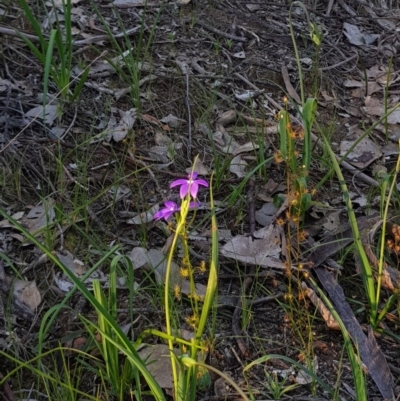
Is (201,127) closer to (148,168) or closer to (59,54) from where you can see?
(148,168)

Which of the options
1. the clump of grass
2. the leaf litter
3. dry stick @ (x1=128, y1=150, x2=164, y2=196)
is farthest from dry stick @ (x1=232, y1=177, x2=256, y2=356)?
the clump of grass

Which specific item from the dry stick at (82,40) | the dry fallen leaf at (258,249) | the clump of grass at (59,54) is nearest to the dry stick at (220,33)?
the dry stick at (82,40)

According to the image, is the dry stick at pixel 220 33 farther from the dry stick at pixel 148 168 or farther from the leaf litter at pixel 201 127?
the dry stick at pixel 148 168

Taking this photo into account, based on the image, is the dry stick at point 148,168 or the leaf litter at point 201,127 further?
the dry stick at point 148,168

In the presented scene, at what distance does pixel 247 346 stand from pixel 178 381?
0.46 meters

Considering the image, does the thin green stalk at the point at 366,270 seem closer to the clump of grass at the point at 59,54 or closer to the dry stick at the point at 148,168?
the dry stick at the point at 148,168

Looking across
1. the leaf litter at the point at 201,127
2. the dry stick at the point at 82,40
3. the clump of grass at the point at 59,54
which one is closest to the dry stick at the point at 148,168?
the leaf litter at the point at 201,127

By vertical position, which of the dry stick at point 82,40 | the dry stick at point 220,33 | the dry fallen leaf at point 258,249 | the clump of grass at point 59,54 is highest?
the clump of grass at point 59,54


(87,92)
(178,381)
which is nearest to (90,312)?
(178,381)

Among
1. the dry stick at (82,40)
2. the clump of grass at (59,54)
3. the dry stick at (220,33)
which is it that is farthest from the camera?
the dry stick at (220,33)

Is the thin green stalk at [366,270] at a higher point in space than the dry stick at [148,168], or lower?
higher

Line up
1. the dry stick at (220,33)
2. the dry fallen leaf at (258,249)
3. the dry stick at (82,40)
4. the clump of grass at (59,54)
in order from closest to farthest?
the dry fallen leaf at (258,249), the clump of grass at (59,54), the dry stick at (82,40), the dry stick at (220,33)

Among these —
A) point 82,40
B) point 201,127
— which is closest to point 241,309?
point 201,127

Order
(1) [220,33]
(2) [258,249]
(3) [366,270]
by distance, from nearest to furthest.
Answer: (3) [366,270]
(2) [258,249]
(1) [220,33]
